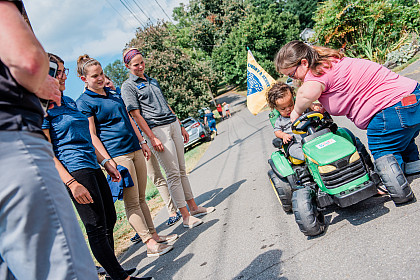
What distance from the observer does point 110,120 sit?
362cm

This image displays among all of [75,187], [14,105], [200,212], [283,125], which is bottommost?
[200,212]

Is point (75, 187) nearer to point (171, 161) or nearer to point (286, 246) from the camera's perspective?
point (171, 161)

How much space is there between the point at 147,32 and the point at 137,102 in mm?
20552

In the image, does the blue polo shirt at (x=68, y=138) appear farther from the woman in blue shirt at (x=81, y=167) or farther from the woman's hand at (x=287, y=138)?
the woman's hand at (x=287, y=138)

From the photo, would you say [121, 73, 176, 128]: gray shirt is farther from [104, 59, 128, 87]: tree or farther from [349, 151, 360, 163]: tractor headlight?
[104, 59, 128, 87]: tree

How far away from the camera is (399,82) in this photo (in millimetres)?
2859

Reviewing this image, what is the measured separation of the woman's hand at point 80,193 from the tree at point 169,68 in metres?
20.3

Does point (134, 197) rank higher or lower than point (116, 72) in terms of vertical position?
lower

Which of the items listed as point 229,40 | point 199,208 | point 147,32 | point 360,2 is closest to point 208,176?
point 199,208

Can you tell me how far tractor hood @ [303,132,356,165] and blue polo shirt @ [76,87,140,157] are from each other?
2047 mm

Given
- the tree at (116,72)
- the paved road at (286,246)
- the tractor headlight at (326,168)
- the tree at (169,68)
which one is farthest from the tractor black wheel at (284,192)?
the tree at (116,72)

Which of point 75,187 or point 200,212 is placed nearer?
point 75,187

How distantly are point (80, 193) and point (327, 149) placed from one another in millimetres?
2178

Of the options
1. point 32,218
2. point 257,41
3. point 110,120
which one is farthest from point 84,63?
point 257,41
